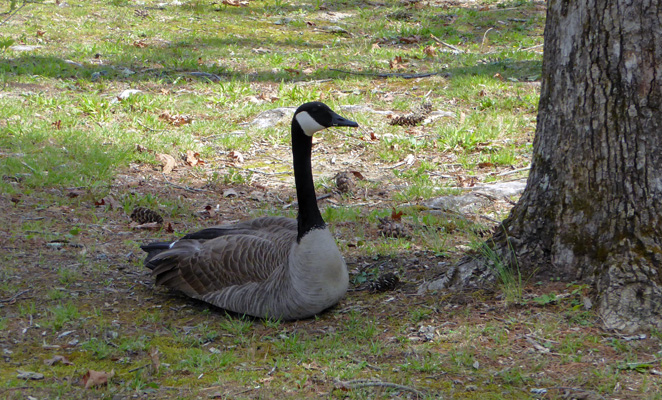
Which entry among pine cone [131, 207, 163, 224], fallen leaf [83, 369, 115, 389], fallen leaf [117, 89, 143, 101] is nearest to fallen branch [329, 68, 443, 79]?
fallen leaf [117, 89, 143, 101]

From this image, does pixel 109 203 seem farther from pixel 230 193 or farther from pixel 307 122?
pixel 307 122

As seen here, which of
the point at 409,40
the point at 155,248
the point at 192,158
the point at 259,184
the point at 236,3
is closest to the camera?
the point at 155,248

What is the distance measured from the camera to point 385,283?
4855 mm

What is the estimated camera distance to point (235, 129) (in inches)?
348

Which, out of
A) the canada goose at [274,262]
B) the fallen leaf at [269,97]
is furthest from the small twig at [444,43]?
the canada goose at [274,262]

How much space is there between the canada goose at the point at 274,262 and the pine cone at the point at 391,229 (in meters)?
1.13

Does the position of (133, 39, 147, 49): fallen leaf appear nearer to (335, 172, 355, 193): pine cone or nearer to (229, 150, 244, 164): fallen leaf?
(229, 150, 244, 164): fallen leaf

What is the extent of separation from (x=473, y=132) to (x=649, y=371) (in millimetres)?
5102

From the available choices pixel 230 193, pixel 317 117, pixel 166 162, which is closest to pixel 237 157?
pixel 166 162

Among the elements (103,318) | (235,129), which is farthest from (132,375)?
(235,129)

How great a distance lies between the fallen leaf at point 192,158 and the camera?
7.89m

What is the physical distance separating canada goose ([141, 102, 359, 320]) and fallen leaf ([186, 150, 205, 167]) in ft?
9.43

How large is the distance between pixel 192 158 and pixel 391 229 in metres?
3.01

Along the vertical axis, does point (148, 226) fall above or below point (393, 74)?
below
